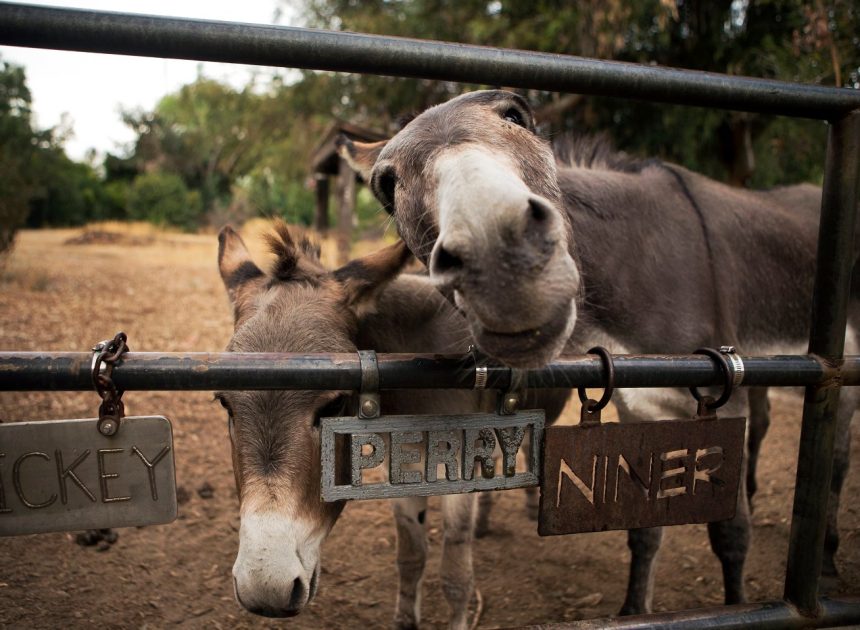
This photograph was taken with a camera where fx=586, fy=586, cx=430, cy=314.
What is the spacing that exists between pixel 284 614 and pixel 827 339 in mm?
1623

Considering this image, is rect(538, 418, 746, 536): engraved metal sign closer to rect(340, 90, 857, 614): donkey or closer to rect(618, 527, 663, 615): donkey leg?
rect(340, 90, 857, 614): donkey

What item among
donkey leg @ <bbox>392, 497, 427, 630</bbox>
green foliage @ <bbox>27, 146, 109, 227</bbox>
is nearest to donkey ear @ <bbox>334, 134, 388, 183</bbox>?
donkey leg @ <bbox>392, 497, 427, 630</bbox>

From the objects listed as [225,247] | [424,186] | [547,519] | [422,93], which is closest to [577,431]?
[547,519]

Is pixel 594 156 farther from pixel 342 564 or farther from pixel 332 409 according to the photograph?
pixel 342 564

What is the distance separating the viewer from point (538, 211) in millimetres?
1154

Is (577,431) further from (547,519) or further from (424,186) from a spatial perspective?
(424,186)

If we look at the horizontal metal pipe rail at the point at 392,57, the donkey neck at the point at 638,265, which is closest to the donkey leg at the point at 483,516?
the donkey neck at the point at 638,265

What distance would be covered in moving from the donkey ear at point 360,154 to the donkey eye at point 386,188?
0.48 metres

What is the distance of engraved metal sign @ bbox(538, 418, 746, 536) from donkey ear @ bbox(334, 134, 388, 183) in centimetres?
139

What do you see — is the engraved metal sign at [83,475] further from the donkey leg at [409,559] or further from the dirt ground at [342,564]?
the donkey leg at [409,559]

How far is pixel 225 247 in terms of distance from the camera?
98.5 inches

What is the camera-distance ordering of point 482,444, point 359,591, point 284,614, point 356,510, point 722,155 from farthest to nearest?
point 722,155 < point 356,510 < point 359,591 < point 284,614 < point 482,444

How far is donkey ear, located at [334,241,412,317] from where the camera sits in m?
2.07

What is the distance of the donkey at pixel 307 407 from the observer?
1.62m
